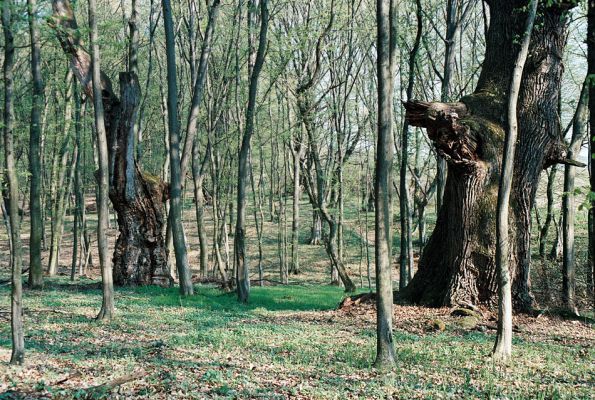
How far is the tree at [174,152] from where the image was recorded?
1420 centimetres

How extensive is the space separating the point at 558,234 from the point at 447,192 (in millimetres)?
13389

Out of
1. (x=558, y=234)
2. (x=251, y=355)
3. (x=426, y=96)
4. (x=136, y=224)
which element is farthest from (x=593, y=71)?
(x=558, y=234)

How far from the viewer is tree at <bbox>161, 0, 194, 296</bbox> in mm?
14203

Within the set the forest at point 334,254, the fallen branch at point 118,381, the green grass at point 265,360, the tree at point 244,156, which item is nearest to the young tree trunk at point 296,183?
the forest at point 334,254

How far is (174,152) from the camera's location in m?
14.5

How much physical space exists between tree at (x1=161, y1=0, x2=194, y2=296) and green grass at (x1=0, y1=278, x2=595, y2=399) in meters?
3.13

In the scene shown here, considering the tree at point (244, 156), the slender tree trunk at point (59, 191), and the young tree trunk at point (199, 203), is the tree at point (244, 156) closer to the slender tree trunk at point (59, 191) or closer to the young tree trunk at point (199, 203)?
the young tree trunk at point (199, 203)

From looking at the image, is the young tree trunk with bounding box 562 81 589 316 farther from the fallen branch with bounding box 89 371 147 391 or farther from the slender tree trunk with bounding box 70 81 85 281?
the slender tree trunk with bounding box 70 81 85 281

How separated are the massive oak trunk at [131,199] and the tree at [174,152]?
281cm

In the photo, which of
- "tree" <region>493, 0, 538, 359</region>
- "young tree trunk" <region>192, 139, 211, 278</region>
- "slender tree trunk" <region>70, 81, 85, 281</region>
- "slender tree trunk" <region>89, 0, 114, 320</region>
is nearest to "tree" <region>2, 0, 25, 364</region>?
"slender tree trunk" <region>89, 0, 114, 320</region>

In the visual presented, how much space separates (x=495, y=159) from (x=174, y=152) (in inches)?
322

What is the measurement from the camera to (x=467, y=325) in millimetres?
10789

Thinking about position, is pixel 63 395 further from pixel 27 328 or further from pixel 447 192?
pixel 447 192

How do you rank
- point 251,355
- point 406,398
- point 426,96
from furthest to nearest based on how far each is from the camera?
1. point 426,96
2. point 251,355
3. point 406,398
